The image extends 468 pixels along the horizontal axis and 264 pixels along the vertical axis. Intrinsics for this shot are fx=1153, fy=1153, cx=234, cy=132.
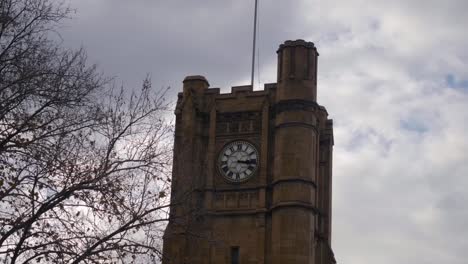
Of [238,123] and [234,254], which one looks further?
[238,123]

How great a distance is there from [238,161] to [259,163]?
47.4 inches

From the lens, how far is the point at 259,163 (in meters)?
62.1

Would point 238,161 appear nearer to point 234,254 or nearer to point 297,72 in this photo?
point 234,254

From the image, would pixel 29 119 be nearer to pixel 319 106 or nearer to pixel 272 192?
pixel 272 192

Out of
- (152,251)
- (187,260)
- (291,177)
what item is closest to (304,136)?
(291,177)

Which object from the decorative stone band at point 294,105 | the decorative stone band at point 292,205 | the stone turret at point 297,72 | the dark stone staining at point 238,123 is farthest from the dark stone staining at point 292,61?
the decorative stone band at point 292,205

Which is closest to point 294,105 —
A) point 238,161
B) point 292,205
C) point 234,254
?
point 238,161

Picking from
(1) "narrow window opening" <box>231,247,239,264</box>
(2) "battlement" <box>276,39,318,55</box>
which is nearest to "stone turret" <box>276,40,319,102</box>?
(2) "battlement" <box>276,39,318,55</box>

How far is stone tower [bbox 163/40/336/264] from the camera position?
60.1 metres

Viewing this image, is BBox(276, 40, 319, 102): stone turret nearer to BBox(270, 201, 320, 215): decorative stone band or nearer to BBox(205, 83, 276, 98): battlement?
BBox(205, 83, 276, 98): battlement

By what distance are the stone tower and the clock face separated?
0.18 feet

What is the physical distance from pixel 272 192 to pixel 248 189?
1318mm

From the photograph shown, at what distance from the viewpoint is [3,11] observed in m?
24.5

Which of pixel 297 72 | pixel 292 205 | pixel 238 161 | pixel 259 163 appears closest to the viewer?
pixel 292 205
